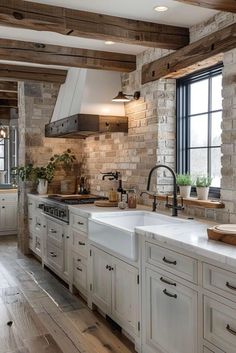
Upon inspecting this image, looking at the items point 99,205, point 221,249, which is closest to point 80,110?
point 99,205

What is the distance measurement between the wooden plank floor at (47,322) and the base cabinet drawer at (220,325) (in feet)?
3.48

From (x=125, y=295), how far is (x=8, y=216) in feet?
16.2

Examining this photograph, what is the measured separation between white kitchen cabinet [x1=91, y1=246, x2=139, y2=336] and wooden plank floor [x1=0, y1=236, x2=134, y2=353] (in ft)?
0.54

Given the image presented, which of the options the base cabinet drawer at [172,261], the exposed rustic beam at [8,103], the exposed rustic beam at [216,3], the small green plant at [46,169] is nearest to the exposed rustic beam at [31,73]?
the small green plant at [46,169]

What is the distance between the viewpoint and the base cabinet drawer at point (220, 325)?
1937 millimetres

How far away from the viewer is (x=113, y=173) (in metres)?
4.84

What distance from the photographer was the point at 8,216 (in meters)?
7.45

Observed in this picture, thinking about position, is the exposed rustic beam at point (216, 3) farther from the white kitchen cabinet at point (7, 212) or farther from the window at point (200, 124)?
the white kitchen cabinet at point (7, 212)

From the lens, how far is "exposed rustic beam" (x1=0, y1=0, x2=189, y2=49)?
2.99 metres

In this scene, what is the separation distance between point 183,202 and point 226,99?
103 centimetres

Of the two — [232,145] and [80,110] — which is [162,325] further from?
[80,110]

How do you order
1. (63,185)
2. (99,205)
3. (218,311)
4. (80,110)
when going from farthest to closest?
(63,185), (80,110), (99,205), (218,311)

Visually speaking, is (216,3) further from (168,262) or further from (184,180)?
(168,262)

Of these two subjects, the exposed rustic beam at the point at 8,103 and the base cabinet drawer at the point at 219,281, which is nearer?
the base cabinet drawer at the point at 219,281
